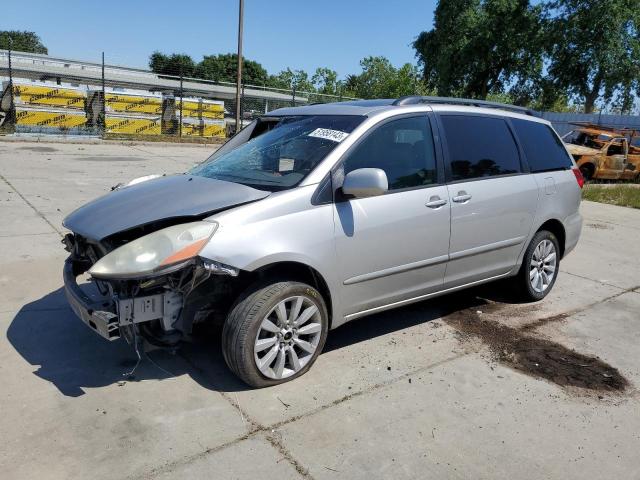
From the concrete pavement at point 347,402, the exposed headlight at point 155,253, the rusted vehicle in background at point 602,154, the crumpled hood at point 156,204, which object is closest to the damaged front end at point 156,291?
the exposed headlight at point 155,253

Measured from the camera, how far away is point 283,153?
3938 mm

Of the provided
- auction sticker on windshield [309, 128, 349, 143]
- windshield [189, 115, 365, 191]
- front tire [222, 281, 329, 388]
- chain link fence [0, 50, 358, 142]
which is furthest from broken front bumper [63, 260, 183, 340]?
chain link fence [0, 50, 358, 142]

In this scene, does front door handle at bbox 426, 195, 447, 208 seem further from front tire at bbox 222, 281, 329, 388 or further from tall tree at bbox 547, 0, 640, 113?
tall tree at bbox 547, 0, 640, 113

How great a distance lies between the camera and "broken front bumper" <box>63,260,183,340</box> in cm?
298

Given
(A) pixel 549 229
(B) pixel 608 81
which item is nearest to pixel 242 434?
(A) pixel 549 229

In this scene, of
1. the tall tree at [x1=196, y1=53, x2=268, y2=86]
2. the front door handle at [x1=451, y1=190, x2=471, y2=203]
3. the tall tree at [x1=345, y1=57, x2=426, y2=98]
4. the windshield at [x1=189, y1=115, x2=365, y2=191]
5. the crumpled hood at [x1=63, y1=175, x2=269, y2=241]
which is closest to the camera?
the crumpled hood at [x1=63, y1=175, x2=269, y2=241]

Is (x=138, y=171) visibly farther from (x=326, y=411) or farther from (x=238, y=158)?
(x=326, y=411)

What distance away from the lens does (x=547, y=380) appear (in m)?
3.72

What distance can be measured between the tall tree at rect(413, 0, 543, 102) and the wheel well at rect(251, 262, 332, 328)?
33.1m

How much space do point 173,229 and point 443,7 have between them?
3578 centimetres

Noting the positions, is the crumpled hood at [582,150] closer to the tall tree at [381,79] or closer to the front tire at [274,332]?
the front tire at [274,332]

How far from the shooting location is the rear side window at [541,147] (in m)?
4.98

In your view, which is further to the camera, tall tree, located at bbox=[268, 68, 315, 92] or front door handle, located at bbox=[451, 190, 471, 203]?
tall tree, located at bbox=[268, 68, 315, 92]

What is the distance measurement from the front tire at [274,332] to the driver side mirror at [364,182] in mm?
671
